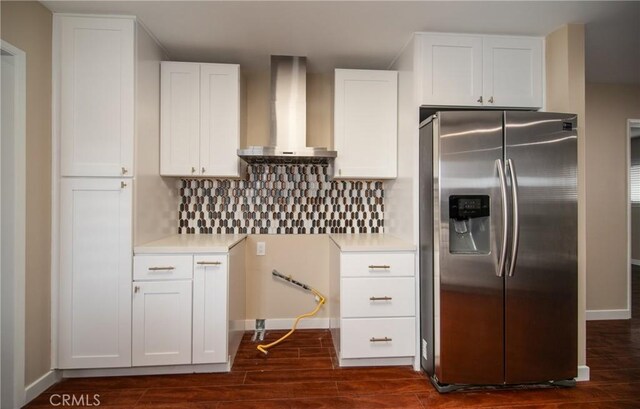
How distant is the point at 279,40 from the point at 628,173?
3.71m

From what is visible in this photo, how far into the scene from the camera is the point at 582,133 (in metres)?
2.06

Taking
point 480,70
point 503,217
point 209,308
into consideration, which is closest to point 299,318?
point 209,308

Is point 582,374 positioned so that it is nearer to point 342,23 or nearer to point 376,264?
point 376,264

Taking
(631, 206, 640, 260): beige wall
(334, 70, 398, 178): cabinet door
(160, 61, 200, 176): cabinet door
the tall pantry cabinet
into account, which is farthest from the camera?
(631, 206, 640, 260): beige wall

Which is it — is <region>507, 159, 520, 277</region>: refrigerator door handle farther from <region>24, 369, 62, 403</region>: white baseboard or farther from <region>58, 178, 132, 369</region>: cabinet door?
<region>24, 369, 62, 403</region>: white baseboard

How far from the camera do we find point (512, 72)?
7.27 feet

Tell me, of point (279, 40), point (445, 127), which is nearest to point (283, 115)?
point (279, 40)

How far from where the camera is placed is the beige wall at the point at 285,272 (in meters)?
2.88

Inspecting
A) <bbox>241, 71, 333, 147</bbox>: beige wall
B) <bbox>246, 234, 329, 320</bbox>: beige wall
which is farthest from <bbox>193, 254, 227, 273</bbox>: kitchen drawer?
<bbox>241, 71, 333, 147</bbox>: beige wall

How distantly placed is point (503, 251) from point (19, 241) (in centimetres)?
283

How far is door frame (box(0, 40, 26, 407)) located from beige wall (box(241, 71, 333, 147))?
1525 millimetres

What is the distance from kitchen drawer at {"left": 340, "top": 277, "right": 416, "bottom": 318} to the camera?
213 cm

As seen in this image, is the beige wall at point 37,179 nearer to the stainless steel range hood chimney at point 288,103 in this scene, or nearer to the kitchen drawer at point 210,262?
the kitchen drawer at point 210,262

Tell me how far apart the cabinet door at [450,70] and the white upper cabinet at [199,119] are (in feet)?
4.85
